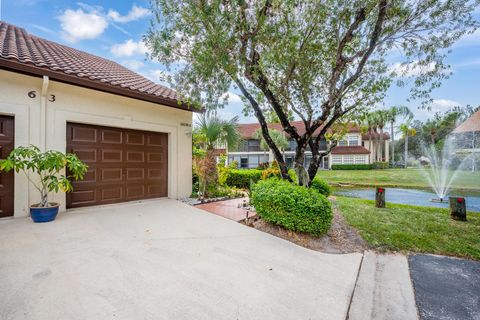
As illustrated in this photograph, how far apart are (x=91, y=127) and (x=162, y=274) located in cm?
510

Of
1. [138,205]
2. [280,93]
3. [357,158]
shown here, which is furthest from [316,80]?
[357,158]

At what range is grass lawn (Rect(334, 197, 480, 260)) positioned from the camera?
4.21 m

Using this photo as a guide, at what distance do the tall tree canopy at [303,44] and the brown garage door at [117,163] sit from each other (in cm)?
258

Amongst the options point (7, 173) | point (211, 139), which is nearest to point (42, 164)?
point (7, 173)

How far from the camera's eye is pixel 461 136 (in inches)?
666

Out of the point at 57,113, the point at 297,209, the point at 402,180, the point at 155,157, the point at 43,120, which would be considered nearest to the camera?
the point at 297,209

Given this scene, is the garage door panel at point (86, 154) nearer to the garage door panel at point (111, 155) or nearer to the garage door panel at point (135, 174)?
the garage door panel at point (111, 155)

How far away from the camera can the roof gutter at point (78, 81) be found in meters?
4.47

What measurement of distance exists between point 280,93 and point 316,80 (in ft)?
3.59

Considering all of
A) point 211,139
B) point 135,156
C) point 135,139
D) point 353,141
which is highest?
point 353,141

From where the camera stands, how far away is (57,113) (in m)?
5.38

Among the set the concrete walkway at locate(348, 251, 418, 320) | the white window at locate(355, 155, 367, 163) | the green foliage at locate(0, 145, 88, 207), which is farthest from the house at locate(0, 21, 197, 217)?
the white window at locate(355, 155, 367, 163)

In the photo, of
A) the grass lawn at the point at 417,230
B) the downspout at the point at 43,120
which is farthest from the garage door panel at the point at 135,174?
the grass lawn at the point at 417,230

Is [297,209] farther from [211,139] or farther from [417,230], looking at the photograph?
[211,139]
